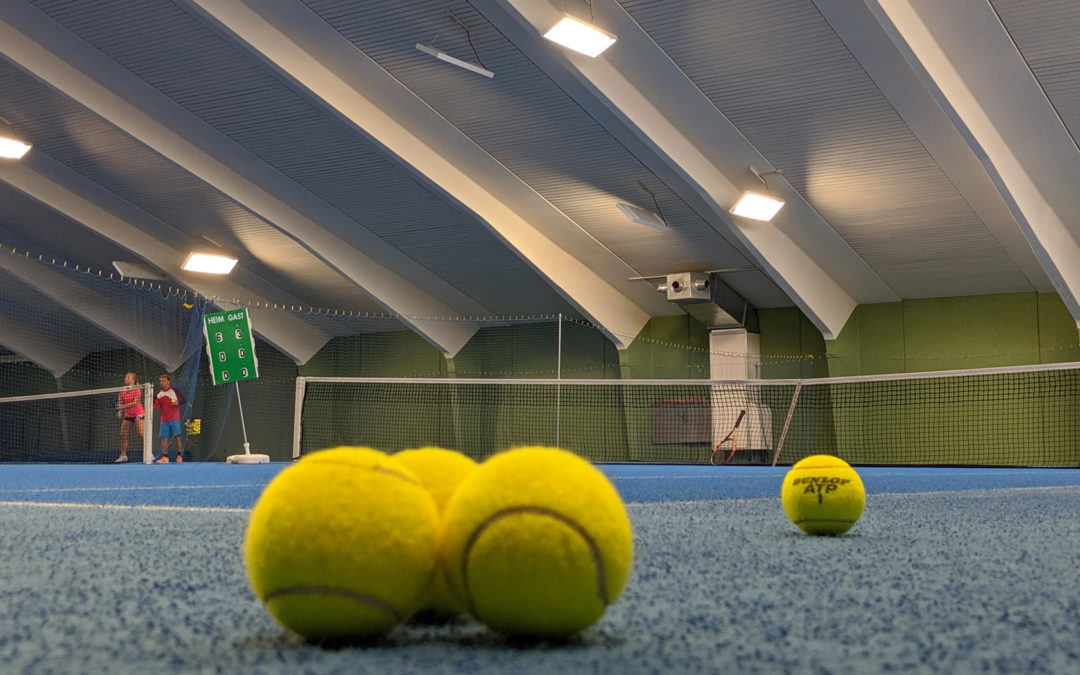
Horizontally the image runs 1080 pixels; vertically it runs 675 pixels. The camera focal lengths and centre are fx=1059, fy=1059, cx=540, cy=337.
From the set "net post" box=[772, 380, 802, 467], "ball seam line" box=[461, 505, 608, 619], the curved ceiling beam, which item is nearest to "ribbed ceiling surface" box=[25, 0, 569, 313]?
"net post" box=[772, 380, 802, 467]

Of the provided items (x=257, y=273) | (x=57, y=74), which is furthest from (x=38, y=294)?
(x=57, y=74)

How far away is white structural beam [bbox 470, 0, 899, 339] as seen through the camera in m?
11.5

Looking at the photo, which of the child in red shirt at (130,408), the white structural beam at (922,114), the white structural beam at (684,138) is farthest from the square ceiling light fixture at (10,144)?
the white structural beam at (922,114)

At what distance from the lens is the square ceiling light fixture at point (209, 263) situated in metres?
19.2

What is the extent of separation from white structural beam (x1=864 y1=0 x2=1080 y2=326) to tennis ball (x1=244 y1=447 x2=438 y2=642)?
8803 mm

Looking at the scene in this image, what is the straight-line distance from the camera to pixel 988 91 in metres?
11.1

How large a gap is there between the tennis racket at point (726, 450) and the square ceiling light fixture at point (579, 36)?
7.61 metres

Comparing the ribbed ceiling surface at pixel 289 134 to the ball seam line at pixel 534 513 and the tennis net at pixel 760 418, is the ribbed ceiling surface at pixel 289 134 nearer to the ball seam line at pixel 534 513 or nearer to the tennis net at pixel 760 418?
the tennis net at pixel 760 418

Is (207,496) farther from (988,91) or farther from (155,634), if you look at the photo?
(988,91)

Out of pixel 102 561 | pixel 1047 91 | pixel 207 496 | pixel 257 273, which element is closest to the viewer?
pixel 102 561

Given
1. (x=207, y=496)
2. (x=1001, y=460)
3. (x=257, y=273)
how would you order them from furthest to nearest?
(x=257, y=273), (x=1001, y=460), (x=207, y=496)

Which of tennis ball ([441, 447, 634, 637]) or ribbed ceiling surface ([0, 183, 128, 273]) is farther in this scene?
ribbed ceiling surface ([0, 183, 128, 273])

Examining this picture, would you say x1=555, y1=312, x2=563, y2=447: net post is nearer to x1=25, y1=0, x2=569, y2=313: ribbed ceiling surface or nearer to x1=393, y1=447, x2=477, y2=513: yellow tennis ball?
x1=25, y1=0, x2=569, y2=313: ribbed ceiling surface

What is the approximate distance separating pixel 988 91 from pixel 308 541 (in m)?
11.2
